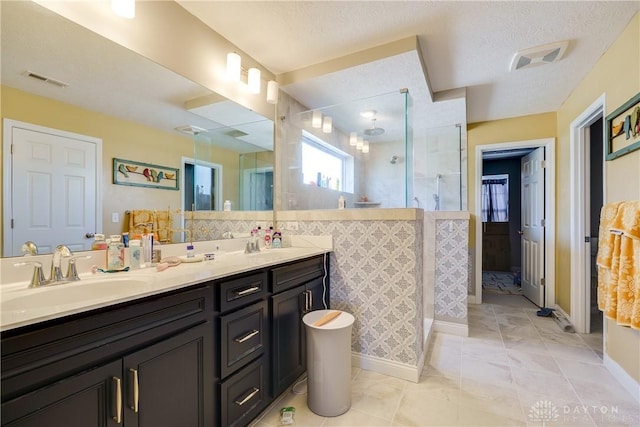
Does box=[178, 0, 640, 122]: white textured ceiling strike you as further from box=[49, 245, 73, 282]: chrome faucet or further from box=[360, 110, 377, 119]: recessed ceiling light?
box=[49, 245, 73, 282]: chrome faucet

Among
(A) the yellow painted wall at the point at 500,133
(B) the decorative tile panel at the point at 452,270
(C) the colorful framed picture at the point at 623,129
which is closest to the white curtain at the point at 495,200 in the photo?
(A) the yellow painted wall at the point at 500,133

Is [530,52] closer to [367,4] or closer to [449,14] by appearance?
[449,14]

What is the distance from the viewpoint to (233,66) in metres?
1.97

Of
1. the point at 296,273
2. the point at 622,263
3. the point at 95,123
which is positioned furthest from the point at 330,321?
the point at 622,263

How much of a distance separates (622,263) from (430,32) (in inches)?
75.3

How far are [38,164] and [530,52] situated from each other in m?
3.13

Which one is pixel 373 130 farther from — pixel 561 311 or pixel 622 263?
pixel 561 311

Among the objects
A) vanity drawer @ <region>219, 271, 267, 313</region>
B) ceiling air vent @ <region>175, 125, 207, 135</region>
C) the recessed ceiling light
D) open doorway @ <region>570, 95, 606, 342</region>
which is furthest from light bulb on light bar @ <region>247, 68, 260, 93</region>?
open doorway @ <region>570, 95, 606, 342</region>

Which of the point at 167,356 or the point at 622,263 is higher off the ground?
the point at 622,263

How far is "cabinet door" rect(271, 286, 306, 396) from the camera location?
1621 millimetres

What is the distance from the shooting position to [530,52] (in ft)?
7.02

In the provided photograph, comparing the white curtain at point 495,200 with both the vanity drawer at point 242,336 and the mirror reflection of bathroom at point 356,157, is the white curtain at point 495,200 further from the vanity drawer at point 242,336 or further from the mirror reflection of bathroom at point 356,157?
the vanity drawer at point 242,336

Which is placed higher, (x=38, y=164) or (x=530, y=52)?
(x=530, y=52)

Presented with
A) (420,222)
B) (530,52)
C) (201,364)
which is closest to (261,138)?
(420,222)
